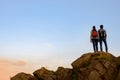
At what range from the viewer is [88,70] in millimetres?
41875

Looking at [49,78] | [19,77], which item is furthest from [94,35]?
[19,77]

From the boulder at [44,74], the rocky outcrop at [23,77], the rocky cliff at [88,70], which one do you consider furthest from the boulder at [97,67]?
the rocky outcrop at [23,77]

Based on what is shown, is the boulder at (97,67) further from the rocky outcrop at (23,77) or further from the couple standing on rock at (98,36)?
the rocky outcrop at (23,77)

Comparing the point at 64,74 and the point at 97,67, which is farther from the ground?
the point at 97,67

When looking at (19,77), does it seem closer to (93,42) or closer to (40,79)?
(40,79)

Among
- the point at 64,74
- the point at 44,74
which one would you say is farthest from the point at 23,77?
the point at 64,74

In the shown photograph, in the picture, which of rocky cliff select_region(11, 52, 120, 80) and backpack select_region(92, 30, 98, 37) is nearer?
rocky cliff select_region(11, 52, 120, 80)

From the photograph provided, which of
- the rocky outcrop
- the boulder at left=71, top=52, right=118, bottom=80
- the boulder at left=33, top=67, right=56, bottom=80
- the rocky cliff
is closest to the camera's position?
the boulder at left=71, top=52, right=118, bottom=80

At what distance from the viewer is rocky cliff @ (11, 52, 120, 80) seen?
136ft

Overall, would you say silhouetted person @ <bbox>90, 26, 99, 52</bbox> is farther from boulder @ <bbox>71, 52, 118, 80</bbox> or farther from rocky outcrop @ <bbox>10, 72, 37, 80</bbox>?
rocky outcrop @ <bbox>10, 72, 37, 80</bbox>

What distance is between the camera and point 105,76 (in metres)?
41.2

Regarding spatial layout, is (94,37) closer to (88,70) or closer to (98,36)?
(98,36)

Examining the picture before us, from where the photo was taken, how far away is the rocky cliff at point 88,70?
4141 centimetres

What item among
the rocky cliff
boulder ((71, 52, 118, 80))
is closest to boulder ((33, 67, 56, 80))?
the rocky cliff
